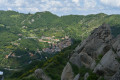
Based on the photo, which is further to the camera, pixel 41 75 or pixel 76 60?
pixel 41 75

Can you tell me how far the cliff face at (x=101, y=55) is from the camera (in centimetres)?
2162

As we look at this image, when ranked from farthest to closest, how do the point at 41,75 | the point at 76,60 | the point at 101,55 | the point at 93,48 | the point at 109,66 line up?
the point at 93,48
the point at 41,75
the point at 76,60
the point at 101,55
the point at 109,66

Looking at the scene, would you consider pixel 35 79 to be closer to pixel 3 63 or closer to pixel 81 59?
pixel 81 59

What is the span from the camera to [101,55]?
1240 inches

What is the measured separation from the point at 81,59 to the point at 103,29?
956 cm

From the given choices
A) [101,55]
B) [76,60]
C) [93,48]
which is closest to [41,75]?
[76,60]

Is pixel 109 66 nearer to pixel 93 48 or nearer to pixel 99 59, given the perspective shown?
pixel 99 59

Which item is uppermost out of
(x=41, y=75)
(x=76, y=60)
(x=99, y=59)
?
(x=99, y=59)

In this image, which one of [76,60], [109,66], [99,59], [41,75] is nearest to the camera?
[109,66]

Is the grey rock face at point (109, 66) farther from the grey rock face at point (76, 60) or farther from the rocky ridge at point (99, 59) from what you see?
the grey rock face at point (76, 60)

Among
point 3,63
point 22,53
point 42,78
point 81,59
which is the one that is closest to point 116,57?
point 81,59

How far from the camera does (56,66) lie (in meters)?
50.6

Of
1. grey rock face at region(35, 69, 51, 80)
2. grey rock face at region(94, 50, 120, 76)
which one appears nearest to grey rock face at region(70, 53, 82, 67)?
grey rock face at region(35, 69, 51, 80)

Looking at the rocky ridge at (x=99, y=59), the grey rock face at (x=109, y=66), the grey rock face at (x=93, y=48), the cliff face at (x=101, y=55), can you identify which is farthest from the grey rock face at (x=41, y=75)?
the grey rock face at (x=109, y=66)
